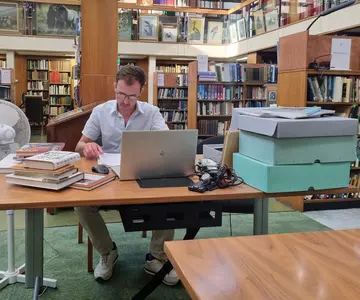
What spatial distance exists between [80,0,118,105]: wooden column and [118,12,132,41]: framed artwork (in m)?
5.67

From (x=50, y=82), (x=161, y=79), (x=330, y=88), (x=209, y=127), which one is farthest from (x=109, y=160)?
(x=50, y=82)

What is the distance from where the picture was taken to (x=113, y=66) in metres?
4.18

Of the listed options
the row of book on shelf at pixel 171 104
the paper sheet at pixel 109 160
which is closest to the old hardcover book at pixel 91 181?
the paper sheet at pixel 109 160

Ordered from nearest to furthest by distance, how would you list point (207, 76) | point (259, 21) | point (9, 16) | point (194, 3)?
1. point (207, 76)
2. point (259, 21)
3. point (9, 16)
4. point (194, 3)

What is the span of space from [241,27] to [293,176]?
8.69 m

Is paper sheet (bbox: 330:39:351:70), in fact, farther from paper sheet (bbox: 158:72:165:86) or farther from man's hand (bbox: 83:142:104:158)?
paper sheet (bbox: 158:72:165:86)

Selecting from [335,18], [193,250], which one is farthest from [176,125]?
[193,250]

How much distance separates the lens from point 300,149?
1675mm

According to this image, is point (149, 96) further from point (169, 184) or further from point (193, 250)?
point (193, 250)

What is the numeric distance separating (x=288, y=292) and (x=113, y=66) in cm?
369

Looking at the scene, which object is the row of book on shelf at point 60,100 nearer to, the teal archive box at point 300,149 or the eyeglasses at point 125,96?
the eyeglasses at point 125,96

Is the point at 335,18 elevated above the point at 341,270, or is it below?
above

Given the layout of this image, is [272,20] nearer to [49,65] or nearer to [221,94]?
[221,94]

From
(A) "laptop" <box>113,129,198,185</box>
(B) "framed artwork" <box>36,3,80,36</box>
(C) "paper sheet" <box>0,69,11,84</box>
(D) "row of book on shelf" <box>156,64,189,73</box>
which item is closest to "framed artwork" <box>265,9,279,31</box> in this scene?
(D) "row of book on shelf" <box>156,64,189,73</box>
